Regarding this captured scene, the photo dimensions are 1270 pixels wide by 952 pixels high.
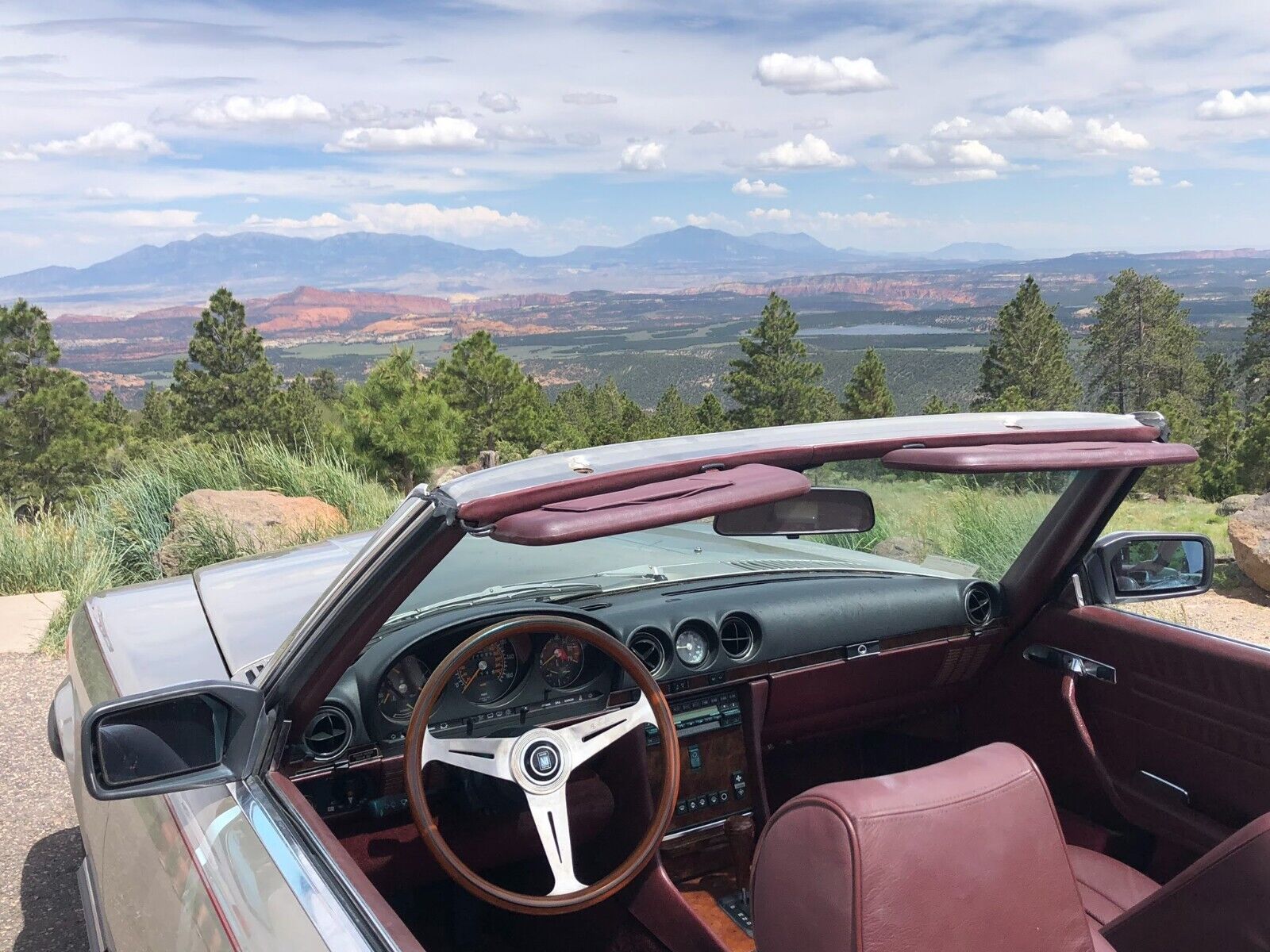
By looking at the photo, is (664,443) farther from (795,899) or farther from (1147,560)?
(1147,560)

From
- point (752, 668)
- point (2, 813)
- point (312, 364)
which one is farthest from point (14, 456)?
Answer: point (312, 364)

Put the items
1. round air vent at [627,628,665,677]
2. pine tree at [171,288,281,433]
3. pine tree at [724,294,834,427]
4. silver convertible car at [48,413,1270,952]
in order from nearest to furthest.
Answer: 1. silver convertible car at [48,413,1270,952]
2. round air vent at [627,628,665,677]
3. pine tree at [171,288,281,433]
4. pine tree at [724,294,834,427]

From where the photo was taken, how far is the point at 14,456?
29297 mm

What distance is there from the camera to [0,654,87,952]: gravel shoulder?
4035 millimetres

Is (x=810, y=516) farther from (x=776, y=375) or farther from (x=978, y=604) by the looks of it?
(x=776, y=375)

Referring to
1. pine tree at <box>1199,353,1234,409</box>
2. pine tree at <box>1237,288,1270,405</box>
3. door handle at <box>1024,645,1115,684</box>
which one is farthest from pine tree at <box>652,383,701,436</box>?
door handle at <box>1024,645,1115,684</box>

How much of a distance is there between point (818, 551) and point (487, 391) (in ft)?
102

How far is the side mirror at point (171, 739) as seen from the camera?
6.41ft

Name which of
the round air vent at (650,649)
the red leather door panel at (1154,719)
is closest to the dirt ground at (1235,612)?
the red leather door panel at (1154,719)

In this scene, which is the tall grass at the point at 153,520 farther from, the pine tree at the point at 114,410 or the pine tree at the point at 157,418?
the pine tree at the point at 114,410

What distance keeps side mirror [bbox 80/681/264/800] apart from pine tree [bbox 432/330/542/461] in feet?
104

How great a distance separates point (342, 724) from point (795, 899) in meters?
1.33

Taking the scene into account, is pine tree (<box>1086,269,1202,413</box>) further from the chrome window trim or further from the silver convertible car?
the chrome window trim

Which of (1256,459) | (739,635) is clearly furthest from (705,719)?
(1256,459)
